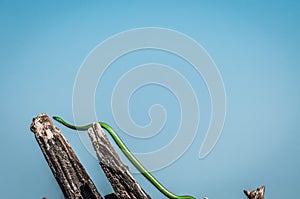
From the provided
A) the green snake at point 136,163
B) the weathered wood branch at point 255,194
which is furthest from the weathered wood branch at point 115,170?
the weathered wood branch at point 255,194

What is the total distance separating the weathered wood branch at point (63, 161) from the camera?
117 cm

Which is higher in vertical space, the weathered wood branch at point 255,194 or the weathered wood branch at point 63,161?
the weathered wood branch at point 63,161

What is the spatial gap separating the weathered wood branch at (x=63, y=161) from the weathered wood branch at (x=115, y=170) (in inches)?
3.5

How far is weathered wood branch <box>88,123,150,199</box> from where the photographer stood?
1.12m

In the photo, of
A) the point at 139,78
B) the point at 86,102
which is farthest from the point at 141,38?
the point at 86,102

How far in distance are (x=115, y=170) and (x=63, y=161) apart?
17 cm

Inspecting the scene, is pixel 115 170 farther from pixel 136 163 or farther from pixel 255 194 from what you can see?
pixel 255 194

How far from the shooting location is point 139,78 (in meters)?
1.21

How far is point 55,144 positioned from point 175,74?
430 mm

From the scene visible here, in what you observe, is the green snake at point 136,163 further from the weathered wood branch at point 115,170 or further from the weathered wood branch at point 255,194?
the weathered wood branch at point 255,194

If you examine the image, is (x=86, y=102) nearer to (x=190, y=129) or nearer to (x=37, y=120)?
(x=37, y=120)

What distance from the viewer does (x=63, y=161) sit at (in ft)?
3.84

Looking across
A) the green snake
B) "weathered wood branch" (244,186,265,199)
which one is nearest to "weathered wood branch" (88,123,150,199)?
the green snake

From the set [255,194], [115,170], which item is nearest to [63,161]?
[115,170]
